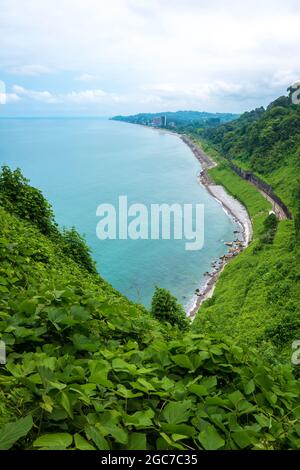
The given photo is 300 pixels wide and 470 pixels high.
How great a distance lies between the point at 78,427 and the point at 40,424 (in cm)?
19

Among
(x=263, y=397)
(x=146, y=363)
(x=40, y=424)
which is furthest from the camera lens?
(x=146, y=363)

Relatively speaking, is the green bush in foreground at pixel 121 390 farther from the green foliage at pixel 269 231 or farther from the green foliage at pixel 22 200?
the green foliage at pixel 269 231

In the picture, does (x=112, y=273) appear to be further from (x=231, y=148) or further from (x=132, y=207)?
(x=231, y=148)

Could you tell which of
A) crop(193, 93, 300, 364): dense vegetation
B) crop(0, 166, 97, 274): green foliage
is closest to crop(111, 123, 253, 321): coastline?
crop(193, 93, 300, 364): dense vegetation

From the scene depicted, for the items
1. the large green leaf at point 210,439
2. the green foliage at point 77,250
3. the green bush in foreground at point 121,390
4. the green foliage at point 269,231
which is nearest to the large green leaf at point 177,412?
the green bush in foreground at point 121,390

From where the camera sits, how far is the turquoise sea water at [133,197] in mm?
32312

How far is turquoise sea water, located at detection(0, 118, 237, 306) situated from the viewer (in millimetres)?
32312

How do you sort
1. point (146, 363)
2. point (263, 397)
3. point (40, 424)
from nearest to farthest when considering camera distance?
point (40, 424) < point (263, 397) < point (146, 363)

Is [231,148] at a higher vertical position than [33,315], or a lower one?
higher

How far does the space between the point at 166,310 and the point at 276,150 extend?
44994 millimetres

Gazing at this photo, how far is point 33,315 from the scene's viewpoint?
10.3 feet

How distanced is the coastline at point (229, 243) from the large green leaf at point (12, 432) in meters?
24.3

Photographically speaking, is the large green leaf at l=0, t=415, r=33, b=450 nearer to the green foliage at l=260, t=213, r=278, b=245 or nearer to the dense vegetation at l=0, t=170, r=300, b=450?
the dense vegetation at l=0, t=170, r=300, b=450
